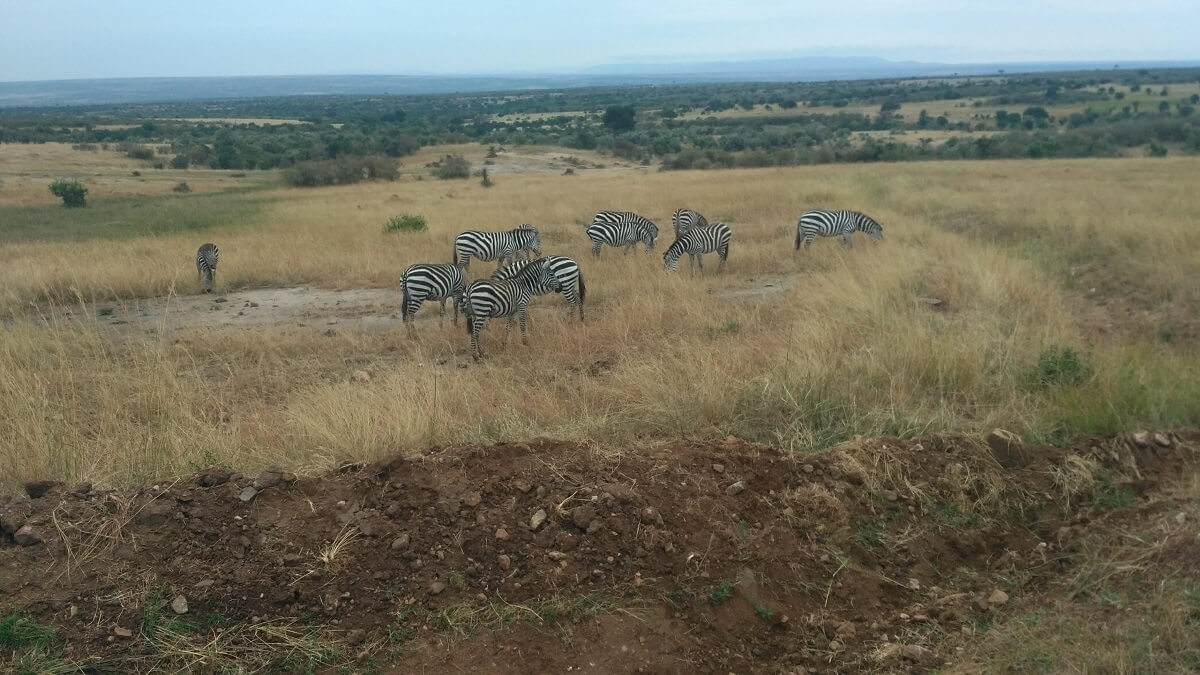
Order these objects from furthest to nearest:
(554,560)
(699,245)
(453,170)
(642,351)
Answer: (453,170) → (699,245) → (642,351) → (554,560)

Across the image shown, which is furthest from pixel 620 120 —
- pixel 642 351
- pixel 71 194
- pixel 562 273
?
pixel 642 351

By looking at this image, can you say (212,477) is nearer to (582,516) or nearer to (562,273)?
(582,516)

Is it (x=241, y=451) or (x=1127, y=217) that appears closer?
(x=241, y=451)

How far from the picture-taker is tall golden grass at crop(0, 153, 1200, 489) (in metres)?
5.93

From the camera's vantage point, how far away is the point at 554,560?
13.9 feet

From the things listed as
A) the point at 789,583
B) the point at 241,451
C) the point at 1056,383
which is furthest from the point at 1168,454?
the point at 241,451

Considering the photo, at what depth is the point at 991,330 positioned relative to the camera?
27.9 feet

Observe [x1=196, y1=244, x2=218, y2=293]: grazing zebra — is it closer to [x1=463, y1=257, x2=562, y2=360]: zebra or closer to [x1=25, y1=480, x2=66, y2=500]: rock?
[x1=463, y1=257, x2=562, y2=360]: zebra

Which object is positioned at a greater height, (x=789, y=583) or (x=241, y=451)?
(x=241, y=451)

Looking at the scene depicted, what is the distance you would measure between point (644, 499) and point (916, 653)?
5.33 ft

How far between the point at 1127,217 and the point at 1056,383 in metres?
12.5

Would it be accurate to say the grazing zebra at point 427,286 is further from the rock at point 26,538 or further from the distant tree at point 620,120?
the distant tree at point 620,120

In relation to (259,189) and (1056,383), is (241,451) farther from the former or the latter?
(259,189)

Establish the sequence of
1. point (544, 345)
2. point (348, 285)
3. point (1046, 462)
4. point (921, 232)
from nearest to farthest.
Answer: point (1046, 462)
point (544, 345)
point (348, 285)
point (921, 232)
